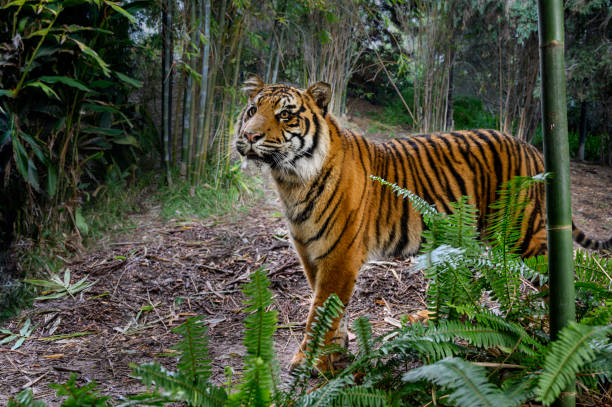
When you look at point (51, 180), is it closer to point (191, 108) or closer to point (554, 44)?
point (191, 108)

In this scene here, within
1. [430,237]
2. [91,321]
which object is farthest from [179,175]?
[430,237]

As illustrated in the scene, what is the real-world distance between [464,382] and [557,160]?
555mm

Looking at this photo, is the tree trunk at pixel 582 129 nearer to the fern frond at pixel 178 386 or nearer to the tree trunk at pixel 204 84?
the tree trunk at pixel 204 84

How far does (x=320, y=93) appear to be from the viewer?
102 inches

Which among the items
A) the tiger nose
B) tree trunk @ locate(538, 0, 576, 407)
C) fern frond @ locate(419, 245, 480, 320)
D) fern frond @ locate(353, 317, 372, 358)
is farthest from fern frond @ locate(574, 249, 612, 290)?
the tiger nose

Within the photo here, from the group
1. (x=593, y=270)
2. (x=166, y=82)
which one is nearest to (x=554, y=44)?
(x=593, y=270)

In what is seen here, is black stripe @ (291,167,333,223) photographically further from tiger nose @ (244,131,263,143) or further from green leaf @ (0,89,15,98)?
green leaf @ (0,89,15,98)

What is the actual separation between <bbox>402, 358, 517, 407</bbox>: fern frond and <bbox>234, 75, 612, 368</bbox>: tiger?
1.25 meters

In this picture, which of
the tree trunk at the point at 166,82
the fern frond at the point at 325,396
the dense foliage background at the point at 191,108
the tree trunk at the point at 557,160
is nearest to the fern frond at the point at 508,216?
the dense foliage background at the point at 191,108

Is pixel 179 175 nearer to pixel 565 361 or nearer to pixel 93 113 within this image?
pixel 93 113

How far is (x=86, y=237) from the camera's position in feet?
13.6

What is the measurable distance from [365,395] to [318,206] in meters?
1.40

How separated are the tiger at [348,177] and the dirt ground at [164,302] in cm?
56

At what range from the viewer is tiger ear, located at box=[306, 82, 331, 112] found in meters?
2.57
